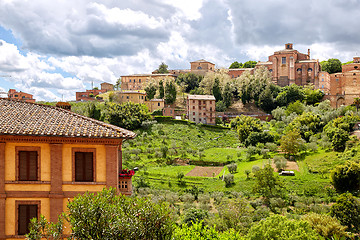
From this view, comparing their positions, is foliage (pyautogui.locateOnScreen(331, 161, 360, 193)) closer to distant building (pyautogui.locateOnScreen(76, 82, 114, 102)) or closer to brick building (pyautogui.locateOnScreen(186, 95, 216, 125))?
brick building (pyautogui.locateOnScreen(186, 95, 216, 125))

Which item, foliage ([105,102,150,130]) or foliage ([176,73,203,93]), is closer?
foliage ([105,102,150,130])

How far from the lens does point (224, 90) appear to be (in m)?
84.1

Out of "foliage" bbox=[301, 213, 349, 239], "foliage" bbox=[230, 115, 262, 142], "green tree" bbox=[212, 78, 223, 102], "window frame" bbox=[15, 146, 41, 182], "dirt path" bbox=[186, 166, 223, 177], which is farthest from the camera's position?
"green tree" bbox=[212, 78, 223, 102]

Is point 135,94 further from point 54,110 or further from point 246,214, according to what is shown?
point 54,110

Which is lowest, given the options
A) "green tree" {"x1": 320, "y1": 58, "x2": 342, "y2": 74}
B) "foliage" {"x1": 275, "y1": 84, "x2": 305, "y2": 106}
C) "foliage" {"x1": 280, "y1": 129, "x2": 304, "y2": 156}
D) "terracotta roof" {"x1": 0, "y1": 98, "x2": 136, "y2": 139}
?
"foliage" {"x1": 280, "y1": 129, "x2": 304, "y2": 156}

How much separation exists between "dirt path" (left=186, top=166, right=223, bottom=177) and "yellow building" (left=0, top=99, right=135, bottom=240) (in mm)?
35451

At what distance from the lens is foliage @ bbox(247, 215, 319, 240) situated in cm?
2281

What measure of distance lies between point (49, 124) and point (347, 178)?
35597mm

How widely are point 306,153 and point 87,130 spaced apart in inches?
1761

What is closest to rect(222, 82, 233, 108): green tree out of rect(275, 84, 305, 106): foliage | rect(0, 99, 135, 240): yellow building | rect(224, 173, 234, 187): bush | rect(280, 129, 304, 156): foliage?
rect(275, 84, 305, 106): foliage

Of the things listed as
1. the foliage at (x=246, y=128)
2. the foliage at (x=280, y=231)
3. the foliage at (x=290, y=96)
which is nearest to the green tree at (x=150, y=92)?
the foliage at (x=246, y=128)

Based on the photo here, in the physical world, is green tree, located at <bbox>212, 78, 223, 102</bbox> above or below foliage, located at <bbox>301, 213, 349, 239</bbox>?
above

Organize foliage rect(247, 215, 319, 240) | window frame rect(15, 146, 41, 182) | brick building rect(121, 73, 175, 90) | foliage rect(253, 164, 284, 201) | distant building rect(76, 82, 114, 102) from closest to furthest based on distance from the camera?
window frame rect(15, 146, 41, 182) < foliage rect(247, 215, 319, 240) < foliage rect(253, 164, 284, 201) < distant building rect(76, 82, 114, 102) < brick building rect(121, 73, 175, 90)

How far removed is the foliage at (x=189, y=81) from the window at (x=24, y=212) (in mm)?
88730
